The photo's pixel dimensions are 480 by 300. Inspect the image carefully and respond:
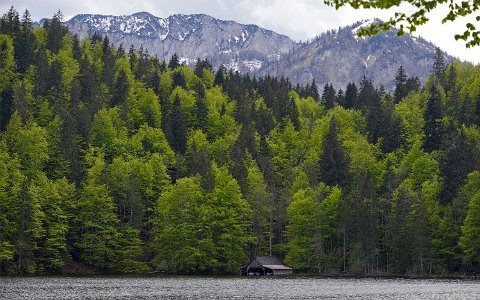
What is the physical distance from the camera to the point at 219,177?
414ft

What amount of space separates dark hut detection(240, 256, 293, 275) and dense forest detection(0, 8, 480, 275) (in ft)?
11.7

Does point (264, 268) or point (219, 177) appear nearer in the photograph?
point (264, 268)

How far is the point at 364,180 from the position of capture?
121 metres

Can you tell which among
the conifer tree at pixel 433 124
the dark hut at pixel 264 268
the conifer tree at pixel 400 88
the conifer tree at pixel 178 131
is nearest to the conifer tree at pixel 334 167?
the conifer tree at pixel 433 124

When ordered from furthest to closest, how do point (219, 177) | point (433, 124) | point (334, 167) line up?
point (433, 124), point (334, 167), point (219, 177)

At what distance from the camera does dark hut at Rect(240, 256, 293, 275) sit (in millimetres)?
106688

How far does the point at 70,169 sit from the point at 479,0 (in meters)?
122

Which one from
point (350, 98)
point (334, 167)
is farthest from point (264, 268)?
point (350, 98)

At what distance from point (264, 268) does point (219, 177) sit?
2443cm

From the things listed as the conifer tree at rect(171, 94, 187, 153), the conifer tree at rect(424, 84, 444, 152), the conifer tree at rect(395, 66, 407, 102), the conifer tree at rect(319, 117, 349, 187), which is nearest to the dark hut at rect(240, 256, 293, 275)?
the conifer tree at rect(319, 117, 349, 187)

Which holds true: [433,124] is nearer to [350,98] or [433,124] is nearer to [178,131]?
[350,98]

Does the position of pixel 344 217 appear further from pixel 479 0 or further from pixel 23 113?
pixel 479 0

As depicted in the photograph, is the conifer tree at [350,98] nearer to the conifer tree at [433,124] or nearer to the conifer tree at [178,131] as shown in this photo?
the conifer tree at [433,124]

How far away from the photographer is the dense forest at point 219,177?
105562mm
